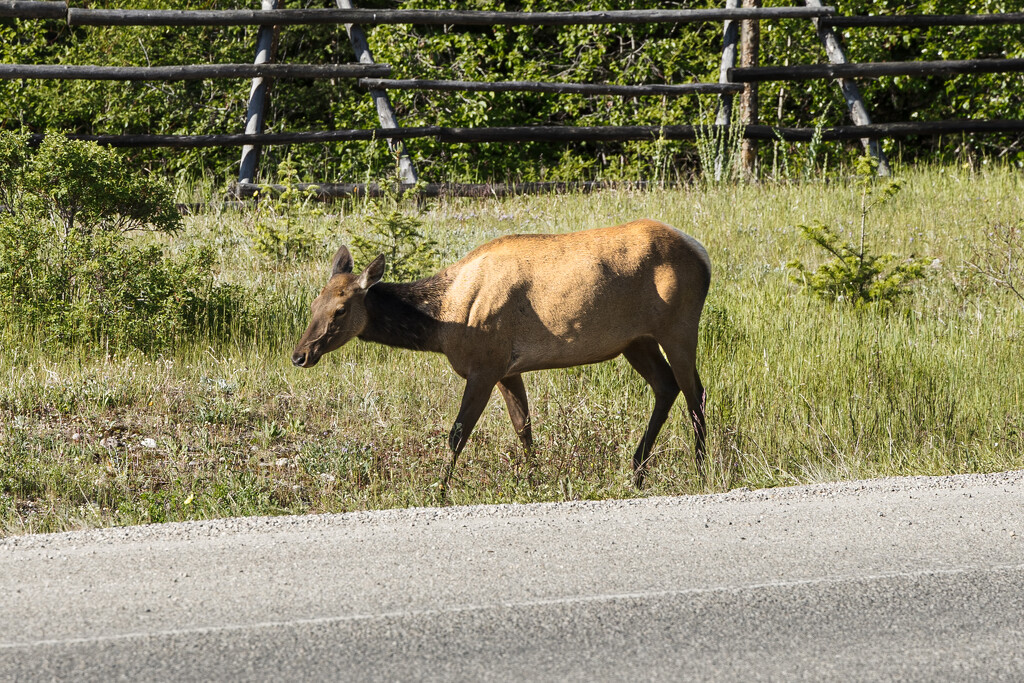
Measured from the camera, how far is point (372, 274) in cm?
711

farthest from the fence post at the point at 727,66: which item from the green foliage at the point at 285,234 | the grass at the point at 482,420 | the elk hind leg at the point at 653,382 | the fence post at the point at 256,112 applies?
the elk hind leg at the point at 653,382

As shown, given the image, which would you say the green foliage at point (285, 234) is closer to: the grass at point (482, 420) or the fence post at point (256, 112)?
the grass at point (482, 420)

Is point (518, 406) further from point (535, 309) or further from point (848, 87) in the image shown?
point (848, 87)

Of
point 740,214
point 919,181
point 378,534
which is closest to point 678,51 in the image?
point 919,181

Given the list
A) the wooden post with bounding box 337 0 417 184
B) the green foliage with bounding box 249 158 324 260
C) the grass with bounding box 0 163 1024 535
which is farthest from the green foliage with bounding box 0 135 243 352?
the wooden post with bounding box 337 0 417 184

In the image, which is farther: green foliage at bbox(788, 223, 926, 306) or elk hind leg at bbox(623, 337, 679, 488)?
green foliage at bbox(788, 223, 926, 306)

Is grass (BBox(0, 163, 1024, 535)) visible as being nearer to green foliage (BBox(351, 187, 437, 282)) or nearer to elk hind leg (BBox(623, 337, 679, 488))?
elk hind leg (BBox(623, 337, 679, 488))

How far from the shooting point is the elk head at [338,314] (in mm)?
7008

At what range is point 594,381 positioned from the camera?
879 cm

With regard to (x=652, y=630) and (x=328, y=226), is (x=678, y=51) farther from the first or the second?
(x=652, y=630)

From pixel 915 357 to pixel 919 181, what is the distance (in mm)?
6545

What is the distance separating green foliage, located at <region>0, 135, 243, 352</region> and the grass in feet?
0.94

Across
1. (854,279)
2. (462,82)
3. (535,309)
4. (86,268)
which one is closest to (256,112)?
(462,82)

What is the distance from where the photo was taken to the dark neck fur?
23.7 feet
